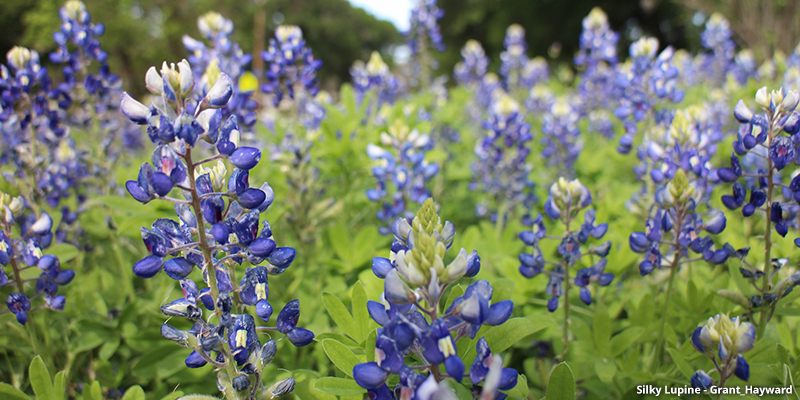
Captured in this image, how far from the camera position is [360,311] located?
1351mm

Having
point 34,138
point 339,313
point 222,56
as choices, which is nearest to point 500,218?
point 339,313

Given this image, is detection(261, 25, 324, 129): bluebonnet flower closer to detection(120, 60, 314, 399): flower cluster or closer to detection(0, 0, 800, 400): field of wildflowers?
detection(0, 0, 800, 400): field of wildflowers

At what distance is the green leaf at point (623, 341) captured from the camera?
164 centimetres

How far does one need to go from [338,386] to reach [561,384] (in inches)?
21.1

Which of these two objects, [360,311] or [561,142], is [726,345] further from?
[561,142]

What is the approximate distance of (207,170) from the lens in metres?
1.16

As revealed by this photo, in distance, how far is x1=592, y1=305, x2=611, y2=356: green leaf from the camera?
169 cm

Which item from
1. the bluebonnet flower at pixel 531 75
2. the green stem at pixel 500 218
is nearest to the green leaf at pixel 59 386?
the green stem at pixel 500 218

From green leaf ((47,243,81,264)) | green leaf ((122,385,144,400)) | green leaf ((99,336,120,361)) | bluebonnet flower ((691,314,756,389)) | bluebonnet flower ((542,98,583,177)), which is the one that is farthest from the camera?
bluebonnet flower ((542,98,583,177))

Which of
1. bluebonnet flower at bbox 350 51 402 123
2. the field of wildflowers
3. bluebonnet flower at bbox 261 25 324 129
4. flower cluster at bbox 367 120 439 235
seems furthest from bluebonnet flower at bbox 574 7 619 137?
bluebonnet flower at bbox 261 25 324 129

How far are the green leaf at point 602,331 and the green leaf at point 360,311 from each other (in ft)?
2.99

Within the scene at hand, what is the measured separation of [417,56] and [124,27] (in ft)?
64.1

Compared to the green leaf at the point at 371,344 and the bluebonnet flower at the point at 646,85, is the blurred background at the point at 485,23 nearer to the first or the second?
the bluebonnet flower at the point at 646,85

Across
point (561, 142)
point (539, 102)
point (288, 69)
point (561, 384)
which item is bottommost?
point (561, 384)
